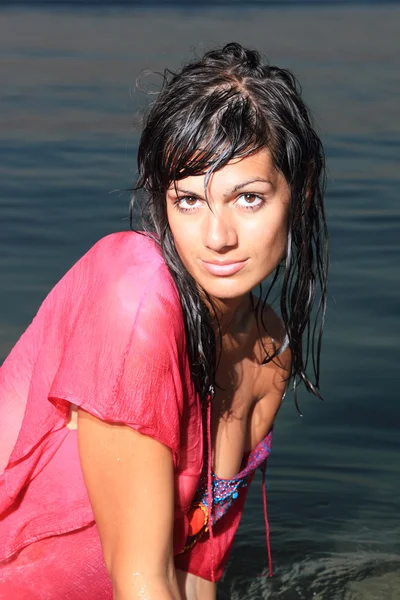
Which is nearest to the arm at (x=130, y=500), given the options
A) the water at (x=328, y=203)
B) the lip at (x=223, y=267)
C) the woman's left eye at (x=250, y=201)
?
the lip at (x=223, y=267)

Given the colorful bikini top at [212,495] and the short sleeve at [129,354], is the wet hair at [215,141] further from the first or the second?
the colorful bikini top at [212,495]

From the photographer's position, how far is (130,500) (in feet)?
7.45

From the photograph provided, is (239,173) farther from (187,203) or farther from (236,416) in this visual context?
(236,416)

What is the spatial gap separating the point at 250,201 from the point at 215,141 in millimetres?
147

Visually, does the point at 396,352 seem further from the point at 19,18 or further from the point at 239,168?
the point at 19,18

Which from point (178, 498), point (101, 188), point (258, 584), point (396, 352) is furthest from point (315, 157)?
point (101, 188)

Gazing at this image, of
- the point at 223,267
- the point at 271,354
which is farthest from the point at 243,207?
the point at 271,354

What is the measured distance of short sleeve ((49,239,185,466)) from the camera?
7.22 feet

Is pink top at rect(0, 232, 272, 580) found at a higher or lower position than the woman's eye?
lower

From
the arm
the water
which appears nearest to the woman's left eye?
the arm

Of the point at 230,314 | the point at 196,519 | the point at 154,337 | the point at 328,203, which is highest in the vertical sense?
the point at 154,337

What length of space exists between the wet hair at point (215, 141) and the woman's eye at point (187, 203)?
4cm

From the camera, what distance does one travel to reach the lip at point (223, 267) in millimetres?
2322

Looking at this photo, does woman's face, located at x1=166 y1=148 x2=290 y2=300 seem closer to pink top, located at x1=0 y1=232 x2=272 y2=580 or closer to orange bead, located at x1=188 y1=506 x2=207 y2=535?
pink top, located at x1=0 y1=232 x2=272 y2=580
